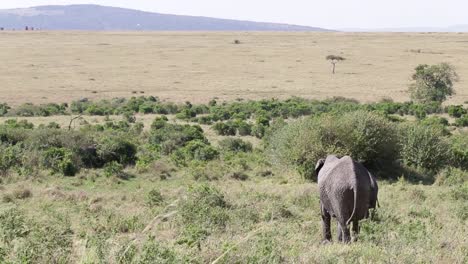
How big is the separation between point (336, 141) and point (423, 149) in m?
3.66

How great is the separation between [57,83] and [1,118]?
78.0 feet

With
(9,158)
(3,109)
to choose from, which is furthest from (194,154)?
(3,109)

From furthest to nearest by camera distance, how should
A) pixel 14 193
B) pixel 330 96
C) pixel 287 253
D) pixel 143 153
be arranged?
1. pixel 330 96
2. pixel 143 153
3. pixel 14 193
4. pixel 287 253

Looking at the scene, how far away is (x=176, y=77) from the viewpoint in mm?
66625

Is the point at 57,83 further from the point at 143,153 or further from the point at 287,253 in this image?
the point at 287,253

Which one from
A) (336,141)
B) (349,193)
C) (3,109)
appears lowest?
(3,109)

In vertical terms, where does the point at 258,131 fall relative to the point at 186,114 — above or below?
above

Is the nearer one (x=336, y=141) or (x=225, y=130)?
(x=336, y=141)

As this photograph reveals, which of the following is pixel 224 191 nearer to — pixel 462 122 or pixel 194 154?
pixel 194 154

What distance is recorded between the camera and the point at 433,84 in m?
44.3

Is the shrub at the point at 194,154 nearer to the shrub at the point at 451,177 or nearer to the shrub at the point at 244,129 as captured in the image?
the shrub at the point at 244,129

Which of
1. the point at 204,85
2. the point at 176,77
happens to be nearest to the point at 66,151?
the point at 204,85

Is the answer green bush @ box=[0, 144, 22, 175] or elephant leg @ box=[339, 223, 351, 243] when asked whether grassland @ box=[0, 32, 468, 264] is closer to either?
green bush @ box=[0, 144, 22, 175]

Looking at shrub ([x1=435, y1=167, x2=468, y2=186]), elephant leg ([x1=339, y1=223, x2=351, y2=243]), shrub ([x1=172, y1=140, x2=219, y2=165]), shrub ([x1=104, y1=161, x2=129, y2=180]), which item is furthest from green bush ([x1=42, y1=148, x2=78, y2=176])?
elephant leg ([x1=339, y1=223, x2=351, y2=243])
